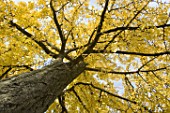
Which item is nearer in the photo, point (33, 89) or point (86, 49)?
point (33, 89)

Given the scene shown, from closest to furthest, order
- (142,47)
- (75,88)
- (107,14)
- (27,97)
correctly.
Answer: (27,97) < (107,14) < (142,47) < (75,88)

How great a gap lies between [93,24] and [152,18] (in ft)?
4.41

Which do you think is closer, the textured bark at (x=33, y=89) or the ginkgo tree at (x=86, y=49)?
the textured bark at (x=33, y=89)

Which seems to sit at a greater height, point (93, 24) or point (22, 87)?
point (93, 24)

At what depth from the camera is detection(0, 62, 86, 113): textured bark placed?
2.62 m

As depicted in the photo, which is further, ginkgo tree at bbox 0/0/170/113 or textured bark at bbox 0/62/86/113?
ginkgo tree at bbox 0/0/170/113

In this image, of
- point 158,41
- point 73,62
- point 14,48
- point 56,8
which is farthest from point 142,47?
point 14,48

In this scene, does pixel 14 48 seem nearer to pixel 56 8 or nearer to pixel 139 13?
pixel 56 8

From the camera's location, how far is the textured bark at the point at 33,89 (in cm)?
262

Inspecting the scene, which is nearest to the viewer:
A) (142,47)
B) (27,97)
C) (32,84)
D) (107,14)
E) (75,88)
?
(27,97)

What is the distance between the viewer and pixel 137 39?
15.8 ft

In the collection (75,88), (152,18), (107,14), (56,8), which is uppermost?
(56,8)

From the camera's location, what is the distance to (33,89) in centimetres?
312

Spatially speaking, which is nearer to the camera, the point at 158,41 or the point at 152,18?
the point at 152,18
